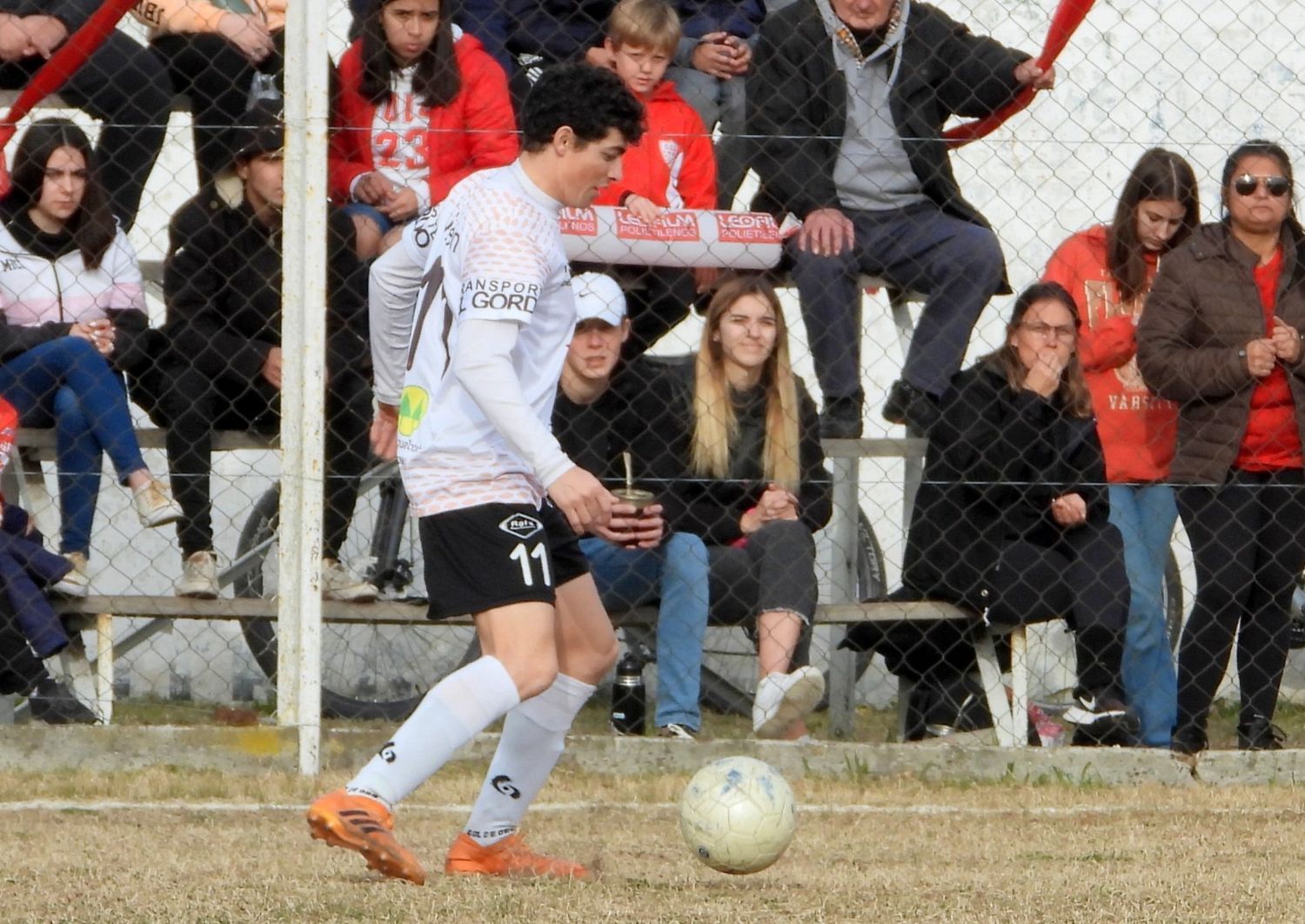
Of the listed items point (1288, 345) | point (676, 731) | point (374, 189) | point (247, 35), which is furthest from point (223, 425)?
point (1288, 345)

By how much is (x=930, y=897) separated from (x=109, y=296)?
375 cm

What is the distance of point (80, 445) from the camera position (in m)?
6.68

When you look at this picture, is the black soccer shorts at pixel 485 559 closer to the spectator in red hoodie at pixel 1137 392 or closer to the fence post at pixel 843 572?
the fence post at pixel 843 572

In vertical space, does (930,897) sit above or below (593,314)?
below

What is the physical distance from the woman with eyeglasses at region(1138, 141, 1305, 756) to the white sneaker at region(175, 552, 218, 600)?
312 cm

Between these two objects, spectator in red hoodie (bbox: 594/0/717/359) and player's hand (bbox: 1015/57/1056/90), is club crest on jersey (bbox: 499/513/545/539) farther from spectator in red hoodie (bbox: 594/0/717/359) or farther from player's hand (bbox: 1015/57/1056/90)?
player's hand (bbox: 1015/57/1056/90)

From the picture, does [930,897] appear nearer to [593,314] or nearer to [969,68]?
[593,314]

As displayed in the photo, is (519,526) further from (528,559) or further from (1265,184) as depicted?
(1265,184)

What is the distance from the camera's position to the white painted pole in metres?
6.34

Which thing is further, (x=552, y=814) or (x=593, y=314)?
(x=593, y=314)

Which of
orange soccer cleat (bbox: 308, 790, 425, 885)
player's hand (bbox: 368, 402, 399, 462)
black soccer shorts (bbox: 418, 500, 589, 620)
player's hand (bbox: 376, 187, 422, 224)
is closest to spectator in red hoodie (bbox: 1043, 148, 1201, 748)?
player's hand (bbox: 376, 187, 422, 224)

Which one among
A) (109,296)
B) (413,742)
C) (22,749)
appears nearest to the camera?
(413,742)

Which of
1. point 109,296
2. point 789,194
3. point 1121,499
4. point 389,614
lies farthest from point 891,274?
point 109,296

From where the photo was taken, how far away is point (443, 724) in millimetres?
4418
